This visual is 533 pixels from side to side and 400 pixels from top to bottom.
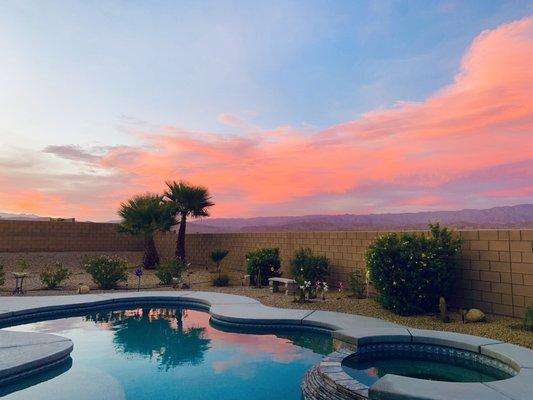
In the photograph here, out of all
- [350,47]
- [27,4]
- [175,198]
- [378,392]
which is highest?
[27,4]

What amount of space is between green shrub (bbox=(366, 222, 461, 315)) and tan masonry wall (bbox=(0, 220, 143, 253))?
22831 millimetres

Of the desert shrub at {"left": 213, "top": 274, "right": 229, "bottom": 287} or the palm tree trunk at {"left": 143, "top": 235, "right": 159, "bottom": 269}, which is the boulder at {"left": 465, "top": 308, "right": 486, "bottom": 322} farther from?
the palm tree trunk at {"left": 143, "top": 235, "right": 159, "bottom": 269}

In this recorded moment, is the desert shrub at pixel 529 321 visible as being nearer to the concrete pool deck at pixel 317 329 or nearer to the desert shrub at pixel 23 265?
the concrete pool deck at pixel 317 329

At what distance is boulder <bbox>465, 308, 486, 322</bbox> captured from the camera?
846 cm

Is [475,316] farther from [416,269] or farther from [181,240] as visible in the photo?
[181,240]

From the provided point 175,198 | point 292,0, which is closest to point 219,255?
point 175,198

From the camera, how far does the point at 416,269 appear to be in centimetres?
920

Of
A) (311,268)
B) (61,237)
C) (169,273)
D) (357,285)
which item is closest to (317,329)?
(357,285)

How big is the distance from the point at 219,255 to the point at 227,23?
10320 millimetres

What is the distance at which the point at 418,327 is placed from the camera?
27.2 ft

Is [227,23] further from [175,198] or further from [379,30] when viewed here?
[175,198]

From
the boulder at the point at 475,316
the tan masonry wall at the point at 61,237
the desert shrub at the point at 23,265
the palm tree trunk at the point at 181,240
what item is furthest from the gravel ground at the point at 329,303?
the palm tree trunk at the point at 181,240

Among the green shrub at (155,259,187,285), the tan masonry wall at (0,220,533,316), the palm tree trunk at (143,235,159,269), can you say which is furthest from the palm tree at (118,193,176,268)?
the green shrub at (155,259,187,285)

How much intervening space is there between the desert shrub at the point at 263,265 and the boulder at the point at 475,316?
8127 mm
